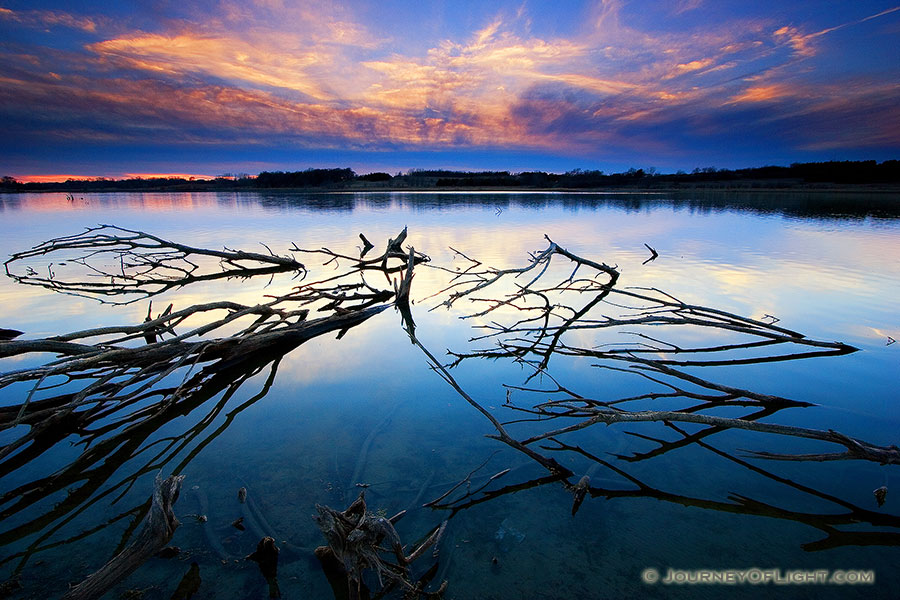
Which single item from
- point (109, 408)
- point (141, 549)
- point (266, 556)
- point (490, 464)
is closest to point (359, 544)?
point (266, 556)

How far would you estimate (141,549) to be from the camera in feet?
5.66

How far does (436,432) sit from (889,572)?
2654mm

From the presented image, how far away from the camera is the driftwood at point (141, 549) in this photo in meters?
1.63

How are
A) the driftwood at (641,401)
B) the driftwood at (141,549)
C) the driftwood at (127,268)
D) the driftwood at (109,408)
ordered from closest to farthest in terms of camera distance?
the driftwood at (141,549), the driftwood at (641,401), the driftwood at (109,408), the driftwood at (127,268)

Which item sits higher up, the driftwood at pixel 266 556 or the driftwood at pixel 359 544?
the driftwood at pixel 359 544

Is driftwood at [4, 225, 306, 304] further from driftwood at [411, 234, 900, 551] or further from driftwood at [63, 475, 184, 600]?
driftwood at [63, 475, 184, 600]

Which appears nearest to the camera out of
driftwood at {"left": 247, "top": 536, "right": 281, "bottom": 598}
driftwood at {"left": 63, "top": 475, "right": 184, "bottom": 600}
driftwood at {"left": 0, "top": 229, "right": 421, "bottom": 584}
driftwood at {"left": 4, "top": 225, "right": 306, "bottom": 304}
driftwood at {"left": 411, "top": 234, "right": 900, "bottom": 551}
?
driftwood at {"left": 63, "top": 475, "right": 184, "bottom": 600}

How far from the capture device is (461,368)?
14.6 feet

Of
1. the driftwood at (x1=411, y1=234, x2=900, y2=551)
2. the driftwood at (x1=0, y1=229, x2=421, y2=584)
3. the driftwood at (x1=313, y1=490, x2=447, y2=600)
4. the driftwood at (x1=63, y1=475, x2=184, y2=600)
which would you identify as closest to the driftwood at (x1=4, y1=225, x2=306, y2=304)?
the driftwood at (x1=0, y1=229, x2=421, y2=584)

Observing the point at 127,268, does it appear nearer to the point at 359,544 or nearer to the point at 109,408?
the point at 109,408

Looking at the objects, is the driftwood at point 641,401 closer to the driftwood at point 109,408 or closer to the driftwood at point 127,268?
the driftwood at point 109,408

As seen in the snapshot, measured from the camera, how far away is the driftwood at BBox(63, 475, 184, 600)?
1.63 meters

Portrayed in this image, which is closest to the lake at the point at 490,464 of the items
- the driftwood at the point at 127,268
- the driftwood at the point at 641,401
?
the driftwood at the point at 641,401

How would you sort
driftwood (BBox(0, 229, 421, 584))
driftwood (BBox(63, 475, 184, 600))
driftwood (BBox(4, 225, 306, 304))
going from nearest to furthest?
driftwood (BBox(63, 475, 184, 600)) → driftwood (BBox(0, 229, 421, 584)) → driftwood (BBox(4, 225, 306, 304))
